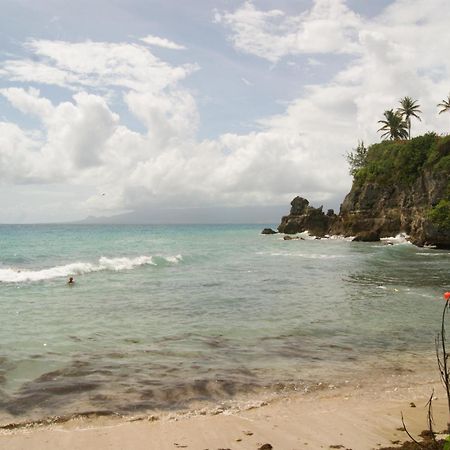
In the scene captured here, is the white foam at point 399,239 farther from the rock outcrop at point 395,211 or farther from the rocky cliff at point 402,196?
the rocky cliff at point 402,196

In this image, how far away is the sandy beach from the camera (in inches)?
273

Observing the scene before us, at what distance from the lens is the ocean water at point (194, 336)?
943 centimetres

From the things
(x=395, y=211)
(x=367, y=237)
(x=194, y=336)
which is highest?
(x=395, y=211)

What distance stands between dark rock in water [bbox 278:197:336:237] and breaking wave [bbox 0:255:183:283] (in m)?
48.0

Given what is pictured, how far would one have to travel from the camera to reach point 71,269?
32.6 meters

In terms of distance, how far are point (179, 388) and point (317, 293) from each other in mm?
14349

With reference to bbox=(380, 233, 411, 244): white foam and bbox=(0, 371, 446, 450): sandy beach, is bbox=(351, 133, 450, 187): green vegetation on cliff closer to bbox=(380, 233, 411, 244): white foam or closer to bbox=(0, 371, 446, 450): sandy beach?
bbox=(380, 233, 411, 244): white foam

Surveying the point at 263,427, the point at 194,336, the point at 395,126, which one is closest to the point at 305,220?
the point at 395,126

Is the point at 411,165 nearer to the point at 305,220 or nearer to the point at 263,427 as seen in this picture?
the point at 305,220

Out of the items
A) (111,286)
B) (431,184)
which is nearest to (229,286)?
(111,286)

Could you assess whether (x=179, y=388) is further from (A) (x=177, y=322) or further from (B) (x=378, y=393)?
(A) (x=177, y=322)

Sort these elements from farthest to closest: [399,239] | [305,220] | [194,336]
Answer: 1. [305,220]
2. [399,239]
3. [194,336]

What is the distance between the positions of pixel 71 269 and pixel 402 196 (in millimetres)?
50919

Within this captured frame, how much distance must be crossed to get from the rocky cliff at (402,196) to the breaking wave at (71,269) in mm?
29641
